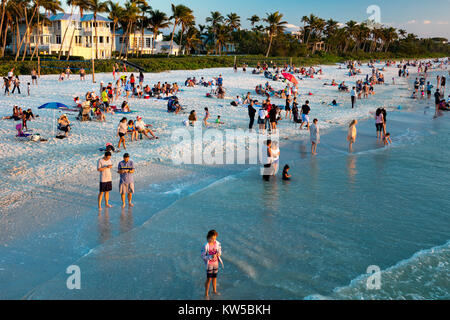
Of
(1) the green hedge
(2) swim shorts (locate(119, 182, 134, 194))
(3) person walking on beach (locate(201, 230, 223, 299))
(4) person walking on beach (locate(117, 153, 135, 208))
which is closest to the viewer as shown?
(3) person walking on beach (locate(201, 230, 223, 299))

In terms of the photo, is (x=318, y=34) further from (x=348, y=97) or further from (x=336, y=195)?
(x=336, y=195)

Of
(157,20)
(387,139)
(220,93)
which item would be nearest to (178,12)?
Result: (157,20)

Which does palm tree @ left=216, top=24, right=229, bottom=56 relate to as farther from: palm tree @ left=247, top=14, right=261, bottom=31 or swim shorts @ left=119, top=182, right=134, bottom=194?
swim shorts @ left=119, top=182, right=134, bottom=194

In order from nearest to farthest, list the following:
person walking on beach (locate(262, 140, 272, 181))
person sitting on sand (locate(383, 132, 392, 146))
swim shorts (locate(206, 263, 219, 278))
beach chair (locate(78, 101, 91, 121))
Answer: swim shorts (locate(206, 263, 219, 278)) → person walking on beach (locate(262, 140, 272, 181)) → person sitting on sand (locate(383, 132, 392, 146)) → beach chair (locate(78, 101, 91, 121))

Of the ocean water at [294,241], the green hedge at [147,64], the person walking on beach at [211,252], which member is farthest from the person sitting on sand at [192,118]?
the green hedge at [147,64]

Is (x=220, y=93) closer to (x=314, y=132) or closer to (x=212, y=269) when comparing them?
(x=314, y=132)

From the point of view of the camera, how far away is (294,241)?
8727 mm

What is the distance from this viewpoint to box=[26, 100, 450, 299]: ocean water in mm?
6980

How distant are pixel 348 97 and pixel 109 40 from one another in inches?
1787

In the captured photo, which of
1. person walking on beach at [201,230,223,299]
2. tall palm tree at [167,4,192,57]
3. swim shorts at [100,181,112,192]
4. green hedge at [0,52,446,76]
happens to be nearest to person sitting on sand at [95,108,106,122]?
swim shorts at [100,181,112,192]

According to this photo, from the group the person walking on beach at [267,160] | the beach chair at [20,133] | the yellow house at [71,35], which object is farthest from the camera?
the yellow house at [71,35]

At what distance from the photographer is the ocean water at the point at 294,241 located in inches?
275

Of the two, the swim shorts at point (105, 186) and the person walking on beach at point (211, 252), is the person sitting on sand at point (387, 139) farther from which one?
the person walking on beach at point (211, 252)

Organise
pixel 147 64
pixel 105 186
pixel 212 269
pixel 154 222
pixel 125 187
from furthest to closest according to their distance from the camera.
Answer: pixel 147 64 < pixel 125 187 < pixel 105 186 < pixel 154 222 < pixel 212 269
